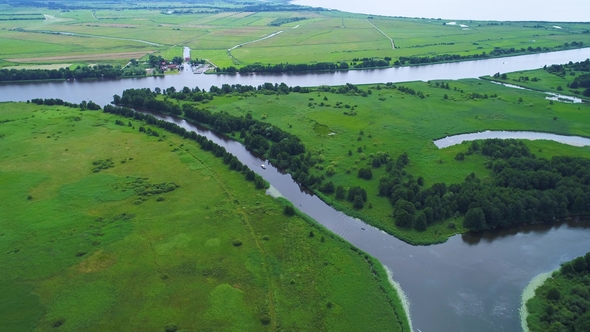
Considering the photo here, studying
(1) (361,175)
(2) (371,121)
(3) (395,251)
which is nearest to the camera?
(3) (395,251)

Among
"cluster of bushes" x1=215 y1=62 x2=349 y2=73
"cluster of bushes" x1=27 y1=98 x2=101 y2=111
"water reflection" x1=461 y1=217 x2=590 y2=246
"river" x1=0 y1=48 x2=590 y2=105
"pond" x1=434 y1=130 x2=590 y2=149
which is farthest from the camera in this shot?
"cluster of bushes" x1=215 y1=62 x2=349 y2=73

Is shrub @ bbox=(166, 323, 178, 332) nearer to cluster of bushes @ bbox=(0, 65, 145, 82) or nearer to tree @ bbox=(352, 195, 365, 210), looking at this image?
tree @ bbox=(352, 195, 365, 210)

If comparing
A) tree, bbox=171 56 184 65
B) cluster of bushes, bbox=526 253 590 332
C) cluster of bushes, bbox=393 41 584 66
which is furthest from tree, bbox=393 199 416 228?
tree, bbox=171 56 184 65

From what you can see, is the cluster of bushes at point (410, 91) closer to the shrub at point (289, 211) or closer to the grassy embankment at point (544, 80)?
the grassy embankment at point (544, 80)

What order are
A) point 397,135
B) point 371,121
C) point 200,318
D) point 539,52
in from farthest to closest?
point 539,52, point 371,121, point 397,135, point 200,318

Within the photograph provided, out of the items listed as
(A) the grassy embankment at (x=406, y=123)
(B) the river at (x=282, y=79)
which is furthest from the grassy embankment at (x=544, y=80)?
(B) the river at (x=282, y=79)

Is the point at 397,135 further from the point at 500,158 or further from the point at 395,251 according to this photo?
the point at 395,251

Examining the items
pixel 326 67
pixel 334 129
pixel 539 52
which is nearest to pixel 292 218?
pixel 334 129
